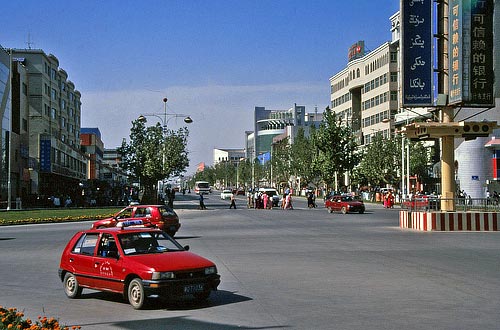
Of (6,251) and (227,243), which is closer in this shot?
(6,251)

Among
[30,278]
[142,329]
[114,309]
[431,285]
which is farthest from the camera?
[30,278]

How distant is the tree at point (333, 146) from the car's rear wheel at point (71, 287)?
2923 inches

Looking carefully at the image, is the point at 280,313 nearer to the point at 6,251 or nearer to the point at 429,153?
the point at 6,251

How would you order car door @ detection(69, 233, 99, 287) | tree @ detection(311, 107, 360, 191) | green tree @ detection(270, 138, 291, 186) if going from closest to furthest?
1. car door @ detection(69, 233, 99, 287)
2. tree @ detection(311, 107, 360, 191)
3. green tree @ detection(270, 138, 291, 186)

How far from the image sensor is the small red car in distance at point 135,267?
10688mm

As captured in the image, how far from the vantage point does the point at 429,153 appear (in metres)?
84.9

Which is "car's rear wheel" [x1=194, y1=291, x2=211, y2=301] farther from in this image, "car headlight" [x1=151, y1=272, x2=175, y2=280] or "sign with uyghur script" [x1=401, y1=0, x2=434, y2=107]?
"sign with uyghur script" [x1=401, y1=0, x2=434, y2=107]

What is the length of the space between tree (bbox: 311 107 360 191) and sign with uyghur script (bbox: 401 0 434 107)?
5289 centimetres

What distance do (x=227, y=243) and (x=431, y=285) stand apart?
39.8 feet

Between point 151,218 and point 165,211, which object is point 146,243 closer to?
point 151,218

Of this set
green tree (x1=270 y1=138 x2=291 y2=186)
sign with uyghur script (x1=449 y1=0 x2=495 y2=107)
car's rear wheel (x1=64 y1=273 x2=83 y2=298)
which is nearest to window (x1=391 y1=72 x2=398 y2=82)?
green tree (x1=270 y1=138 x2=291 y2=186)

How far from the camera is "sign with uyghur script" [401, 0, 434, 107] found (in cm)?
3203

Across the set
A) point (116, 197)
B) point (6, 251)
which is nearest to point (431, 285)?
point (6, 251)

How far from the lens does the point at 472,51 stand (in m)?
30.9
